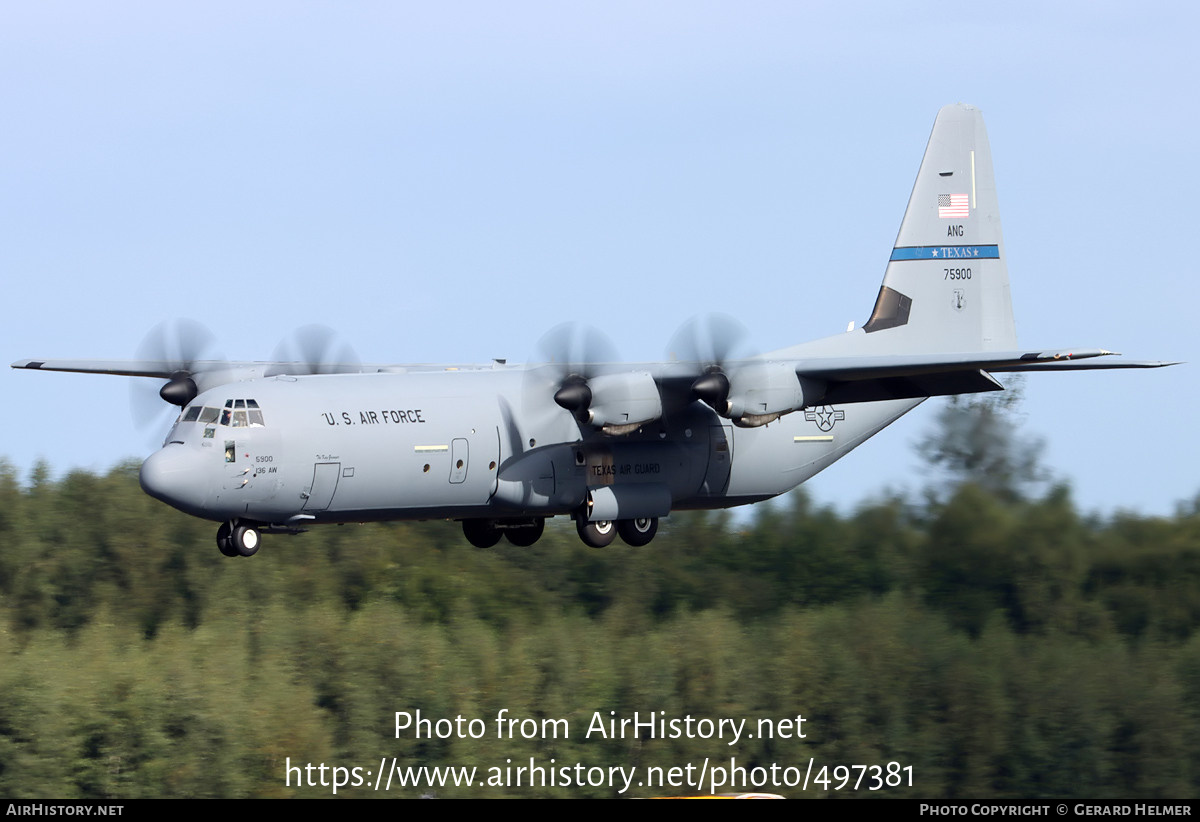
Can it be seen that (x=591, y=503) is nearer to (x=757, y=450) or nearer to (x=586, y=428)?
(x=586, y=428)

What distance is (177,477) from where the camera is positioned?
18344 millimetres

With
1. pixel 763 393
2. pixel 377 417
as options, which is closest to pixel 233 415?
pixel 377 417

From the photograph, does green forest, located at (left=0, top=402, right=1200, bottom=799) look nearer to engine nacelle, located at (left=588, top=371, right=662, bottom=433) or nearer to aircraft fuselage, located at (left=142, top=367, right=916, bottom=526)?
aircraft fuselage, located at (left=142, top=367, right=916, bottom=526)

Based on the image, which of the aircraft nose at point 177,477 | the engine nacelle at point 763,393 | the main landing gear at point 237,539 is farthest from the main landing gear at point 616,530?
the aircraft nose at point 177,477

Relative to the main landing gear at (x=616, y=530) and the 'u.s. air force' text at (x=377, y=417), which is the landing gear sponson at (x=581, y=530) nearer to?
the main landing gear at (x=616, y=530)

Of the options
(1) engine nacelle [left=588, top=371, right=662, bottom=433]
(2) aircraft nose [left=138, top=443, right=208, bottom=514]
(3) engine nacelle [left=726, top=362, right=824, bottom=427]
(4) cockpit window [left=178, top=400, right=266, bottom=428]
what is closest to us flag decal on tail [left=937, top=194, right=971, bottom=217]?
(3) engine nacelle [left=726, top=362, right=824, bottom=427]

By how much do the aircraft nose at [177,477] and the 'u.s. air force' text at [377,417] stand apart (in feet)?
6.29

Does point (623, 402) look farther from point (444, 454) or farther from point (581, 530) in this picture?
point (444, 454)

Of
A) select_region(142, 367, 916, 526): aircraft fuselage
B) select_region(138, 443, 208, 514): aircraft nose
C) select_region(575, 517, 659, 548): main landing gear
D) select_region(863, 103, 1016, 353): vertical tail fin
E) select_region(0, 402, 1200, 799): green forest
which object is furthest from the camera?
select_region(0, 402, 1200, 799): green forest

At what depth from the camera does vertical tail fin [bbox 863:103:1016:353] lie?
25.2m

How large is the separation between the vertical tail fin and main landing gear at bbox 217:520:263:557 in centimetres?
1134

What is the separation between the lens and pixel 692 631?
1390 inches

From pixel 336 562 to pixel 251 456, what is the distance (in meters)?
19.5

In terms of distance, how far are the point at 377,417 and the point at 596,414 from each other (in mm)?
3189
